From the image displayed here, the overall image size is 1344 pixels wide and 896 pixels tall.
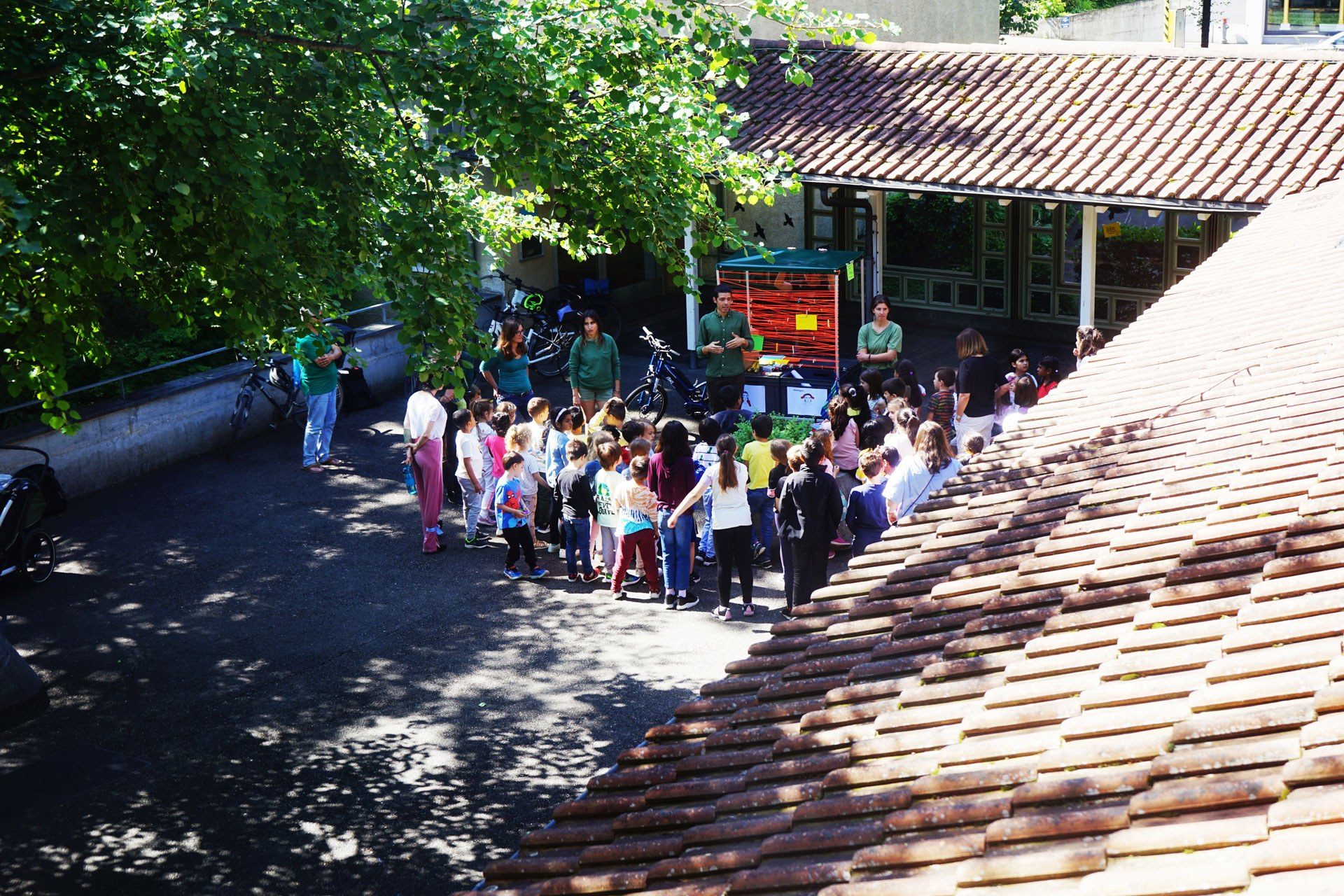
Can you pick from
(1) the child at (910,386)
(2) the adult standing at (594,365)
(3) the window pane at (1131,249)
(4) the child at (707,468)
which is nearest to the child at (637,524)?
(4) the child at (707,468)

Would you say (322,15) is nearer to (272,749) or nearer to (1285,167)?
(272,749)

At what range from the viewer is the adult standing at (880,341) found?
1466 cm

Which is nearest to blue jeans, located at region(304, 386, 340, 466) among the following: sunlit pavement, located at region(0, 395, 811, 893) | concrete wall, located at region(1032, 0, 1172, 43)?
sunlit pavement, located at region(0, 395, 811, 893)

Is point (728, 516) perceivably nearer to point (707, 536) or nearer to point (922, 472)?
point (707, 536)

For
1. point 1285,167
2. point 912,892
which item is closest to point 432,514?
point 1285,167

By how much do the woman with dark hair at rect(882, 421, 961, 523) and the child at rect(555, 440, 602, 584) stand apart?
2657mm

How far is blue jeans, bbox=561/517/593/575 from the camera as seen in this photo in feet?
39.0

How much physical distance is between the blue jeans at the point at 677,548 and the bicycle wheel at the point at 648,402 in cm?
511

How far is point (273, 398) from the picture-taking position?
17016mm

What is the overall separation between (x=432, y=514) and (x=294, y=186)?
529cm

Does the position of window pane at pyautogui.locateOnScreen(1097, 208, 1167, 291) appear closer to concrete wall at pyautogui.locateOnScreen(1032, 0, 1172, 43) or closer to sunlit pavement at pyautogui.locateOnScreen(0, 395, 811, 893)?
sunlit pavement at pyautogui.locateOnScreen(0, 395, 811, 893)

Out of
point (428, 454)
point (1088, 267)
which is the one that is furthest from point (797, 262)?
point (428, 454)

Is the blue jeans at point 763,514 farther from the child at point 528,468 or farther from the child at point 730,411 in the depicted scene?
the child at point 528,468

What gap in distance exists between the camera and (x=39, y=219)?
7.00 metres
